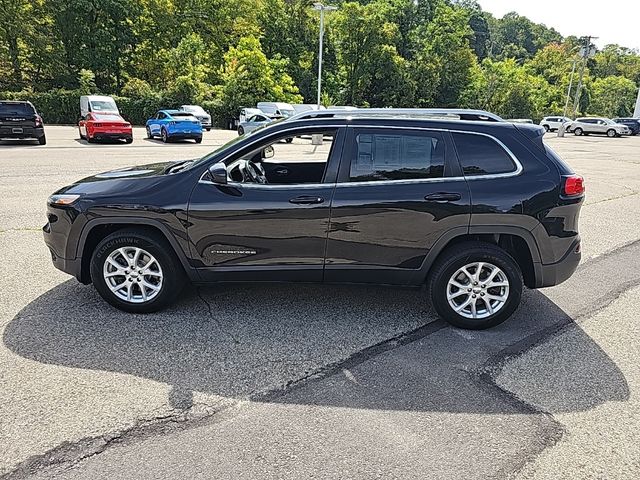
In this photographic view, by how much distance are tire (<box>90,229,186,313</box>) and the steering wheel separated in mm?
966

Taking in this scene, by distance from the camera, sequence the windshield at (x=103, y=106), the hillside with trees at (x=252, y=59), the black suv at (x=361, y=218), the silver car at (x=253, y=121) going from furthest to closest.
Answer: the hillside with trees at (x=252, y=59)
the silver car at (x=253, y=121)
the windshield at (x=103, y=106)
the black suv at (x=361, y=218)

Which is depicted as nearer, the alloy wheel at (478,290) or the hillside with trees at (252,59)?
the alloy wheel at (478,290)

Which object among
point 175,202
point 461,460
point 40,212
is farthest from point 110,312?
point 40,212

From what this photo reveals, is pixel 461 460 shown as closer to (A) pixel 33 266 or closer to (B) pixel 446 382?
(B) pixel 446 382

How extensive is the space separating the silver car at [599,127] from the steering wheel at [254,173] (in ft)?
158

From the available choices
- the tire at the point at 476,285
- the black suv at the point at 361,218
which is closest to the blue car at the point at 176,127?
the black suv at the point at 361,218

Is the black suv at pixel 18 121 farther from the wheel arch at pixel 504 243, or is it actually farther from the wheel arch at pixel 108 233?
the wheel arch at pixel 504 243

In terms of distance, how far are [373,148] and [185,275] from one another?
6.38 feet

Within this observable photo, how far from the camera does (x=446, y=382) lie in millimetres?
3459

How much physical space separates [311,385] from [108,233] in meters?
2.31

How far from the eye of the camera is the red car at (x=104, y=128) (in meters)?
20.5

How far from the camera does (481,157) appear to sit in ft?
13.7

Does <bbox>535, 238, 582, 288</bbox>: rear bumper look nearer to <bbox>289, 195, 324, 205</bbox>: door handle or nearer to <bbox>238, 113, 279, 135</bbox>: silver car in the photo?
<bbox>289, 195, 324, 205</bbox>: door handle

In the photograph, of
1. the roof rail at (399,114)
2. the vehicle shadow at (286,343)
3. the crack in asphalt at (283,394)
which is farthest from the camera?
the roof rail at (399,114)
